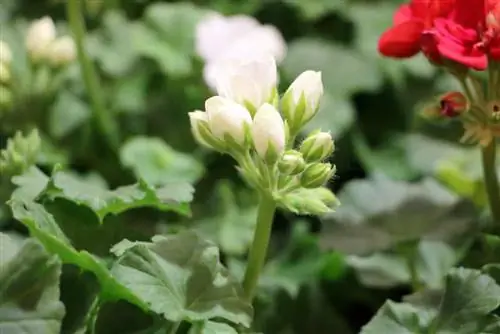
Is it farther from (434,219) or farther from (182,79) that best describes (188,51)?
(434,219)

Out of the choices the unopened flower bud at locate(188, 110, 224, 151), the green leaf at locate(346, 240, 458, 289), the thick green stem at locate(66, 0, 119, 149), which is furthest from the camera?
the thick green stem at locate(66, 0, 119, 149)

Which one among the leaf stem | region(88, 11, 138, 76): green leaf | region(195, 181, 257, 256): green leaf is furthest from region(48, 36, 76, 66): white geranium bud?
the leaf stem

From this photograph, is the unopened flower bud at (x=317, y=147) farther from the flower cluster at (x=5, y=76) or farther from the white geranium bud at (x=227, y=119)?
the flower cluster at (x=5, y=76)

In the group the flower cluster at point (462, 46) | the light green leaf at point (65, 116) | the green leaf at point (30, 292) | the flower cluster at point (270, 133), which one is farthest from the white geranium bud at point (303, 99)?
the light green leaf at point (65, 116)

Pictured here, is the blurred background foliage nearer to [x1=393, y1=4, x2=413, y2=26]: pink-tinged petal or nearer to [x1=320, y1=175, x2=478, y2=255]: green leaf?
[x1=320, y1=175, x2=478, y2=255]: green leaf

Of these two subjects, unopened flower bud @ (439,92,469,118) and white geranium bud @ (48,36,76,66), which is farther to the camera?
white geranium bud @ (48,36,76,66)

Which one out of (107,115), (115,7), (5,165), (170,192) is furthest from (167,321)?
(115,7)

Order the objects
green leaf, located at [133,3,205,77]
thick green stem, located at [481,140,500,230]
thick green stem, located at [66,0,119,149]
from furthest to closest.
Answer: green leaf, located at [133,3,205,77] < thick green stem, located at [66,0,119,149] < thick green stem, located at [481,140,500,230]

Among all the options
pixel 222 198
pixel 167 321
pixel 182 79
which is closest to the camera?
pixel 167 321
